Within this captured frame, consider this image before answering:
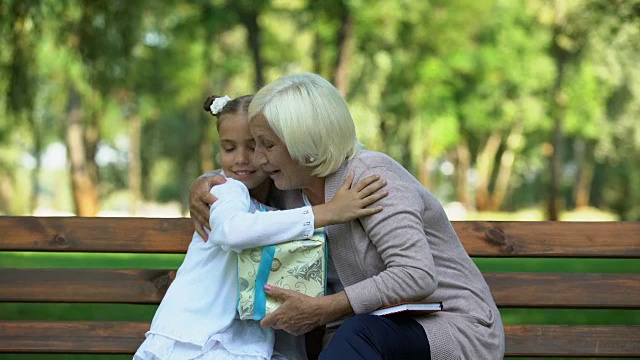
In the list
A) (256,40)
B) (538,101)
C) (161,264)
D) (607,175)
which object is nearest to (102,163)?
(538,101)

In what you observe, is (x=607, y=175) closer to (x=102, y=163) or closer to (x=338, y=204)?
(x=102, y=163)

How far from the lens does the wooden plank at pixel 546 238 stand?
407 centimetres

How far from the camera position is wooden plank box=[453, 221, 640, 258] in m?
4.07

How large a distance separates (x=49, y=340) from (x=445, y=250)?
1766 millimetres

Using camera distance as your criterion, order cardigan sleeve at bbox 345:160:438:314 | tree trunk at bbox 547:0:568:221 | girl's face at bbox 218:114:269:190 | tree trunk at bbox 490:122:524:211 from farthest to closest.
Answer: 1. tree trunk at bbox 490:122:524:211
2. tree trunk at bbox 547:0:568:221
3. girl's face at bbox 218:114:269:190
4. cardigan sleeve at bbox 345:160:438:314

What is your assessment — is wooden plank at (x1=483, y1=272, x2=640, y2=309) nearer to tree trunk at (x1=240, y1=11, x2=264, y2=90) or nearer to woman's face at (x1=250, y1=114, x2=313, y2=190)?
woman's face at (x1=250, y1=114, x2=313, y2=190)

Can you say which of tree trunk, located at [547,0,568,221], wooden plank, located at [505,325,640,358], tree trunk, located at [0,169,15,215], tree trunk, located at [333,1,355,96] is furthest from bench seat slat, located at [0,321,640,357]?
tree trunk, located at [0,169,15,215]

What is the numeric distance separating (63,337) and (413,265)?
1743mm

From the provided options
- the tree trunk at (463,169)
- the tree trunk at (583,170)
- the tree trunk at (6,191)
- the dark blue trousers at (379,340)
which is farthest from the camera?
the tree trunk at (583,170)

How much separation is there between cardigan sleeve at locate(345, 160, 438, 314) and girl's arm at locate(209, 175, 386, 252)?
5 centimetres

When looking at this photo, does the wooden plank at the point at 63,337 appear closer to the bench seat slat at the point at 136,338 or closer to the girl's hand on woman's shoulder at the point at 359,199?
the bench seat slat at the point at 136,338

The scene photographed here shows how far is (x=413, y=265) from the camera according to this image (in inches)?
120

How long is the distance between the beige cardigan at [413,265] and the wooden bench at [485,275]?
736 millimetres

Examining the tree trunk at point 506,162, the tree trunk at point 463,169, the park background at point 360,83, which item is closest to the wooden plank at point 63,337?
the park background at point 360,83
